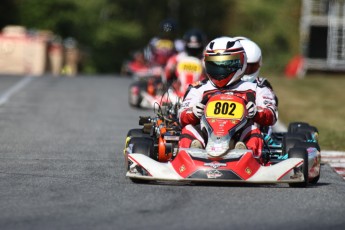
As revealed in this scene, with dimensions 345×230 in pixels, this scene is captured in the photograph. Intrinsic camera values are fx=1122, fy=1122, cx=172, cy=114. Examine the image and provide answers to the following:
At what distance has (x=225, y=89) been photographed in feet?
34.3

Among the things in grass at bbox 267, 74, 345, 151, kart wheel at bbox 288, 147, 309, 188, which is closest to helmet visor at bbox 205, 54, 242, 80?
kart wheel at bbox 288, 147, 309, 188

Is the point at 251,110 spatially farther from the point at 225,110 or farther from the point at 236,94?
the point at 225,110

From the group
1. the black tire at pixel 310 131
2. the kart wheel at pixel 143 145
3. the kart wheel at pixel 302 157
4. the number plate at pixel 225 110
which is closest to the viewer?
the kart wheel at pixel 302 157

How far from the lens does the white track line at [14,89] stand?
2068 cm

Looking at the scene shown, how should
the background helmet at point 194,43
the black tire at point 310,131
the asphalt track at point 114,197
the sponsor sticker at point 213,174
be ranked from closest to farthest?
the asphalt track at point 114,197
the sponsor sticker at point 213,174
the black tire at point 310,131
the background helmet at point 194,43

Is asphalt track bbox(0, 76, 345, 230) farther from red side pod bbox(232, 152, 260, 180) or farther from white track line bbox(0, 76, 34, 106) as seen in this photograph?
white track line bbox(0, 76, 34, 106)

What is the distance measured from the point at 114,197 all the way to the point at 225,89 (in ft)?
7.36

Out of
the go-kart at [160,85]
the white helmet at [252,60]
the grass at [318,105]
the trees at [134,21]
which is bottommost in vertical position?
the trees at [134,21]

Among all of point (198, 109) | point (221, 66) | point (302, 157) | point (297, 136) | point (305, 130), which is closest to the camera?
point (302, 157)

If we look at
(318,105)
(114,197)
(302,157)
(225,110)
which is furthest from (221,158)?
(318,105)

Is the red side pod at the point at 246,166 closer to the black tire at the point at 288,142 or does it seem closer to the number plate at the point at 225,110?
the number plate at the point at 225,110

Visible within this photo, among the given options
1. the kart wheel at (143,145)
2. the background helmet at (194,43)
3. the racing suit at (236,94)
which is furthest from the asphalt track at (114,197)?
the background helmet at (194,43)

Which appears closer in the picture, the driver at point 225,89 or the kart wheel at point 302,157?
the kart wheel at point 302,157

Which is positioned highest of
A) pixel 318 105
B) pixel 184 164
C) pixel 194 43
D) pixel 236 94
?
pixel 236 94
